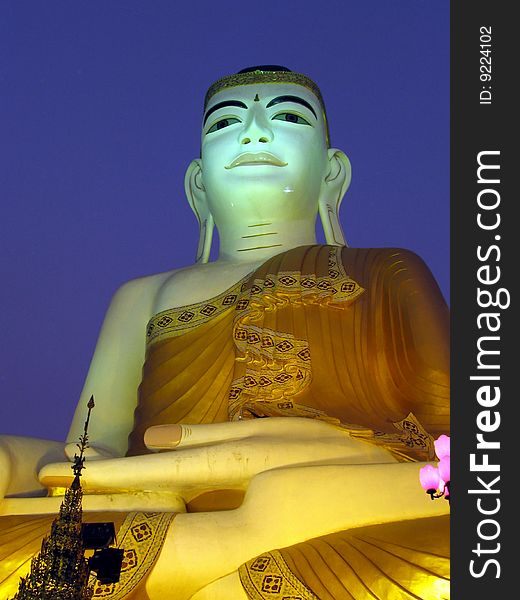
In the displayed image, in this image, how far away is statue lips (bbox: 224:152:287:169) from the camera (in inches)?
182

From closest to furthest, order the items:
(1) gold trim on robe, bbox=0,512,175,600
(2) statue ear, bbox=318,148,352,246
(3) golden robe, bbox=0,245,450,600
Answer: (1) gold trim on robe, bbox=0,512,175,600 → (3) golden robe, bbox=0,245,450,600 → (2) statue ear, bbox=318,148,352,246

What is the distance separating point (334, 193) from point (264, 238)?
48 centimetres

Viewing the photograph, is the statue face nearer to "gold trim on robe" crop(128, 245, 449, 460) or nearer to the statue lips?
the statue lips

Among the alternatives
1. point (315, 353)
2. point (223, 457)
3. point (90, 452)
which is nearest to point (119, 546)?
point (223, 457)

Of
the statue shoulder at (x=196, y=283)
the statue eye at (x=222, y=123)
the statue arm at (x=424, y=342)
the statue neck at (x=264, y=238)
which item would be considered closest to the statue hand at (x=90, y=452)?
the statue shoulder at (x=196, y=283)

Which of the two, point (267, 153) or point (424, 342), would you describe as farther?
point (267, 153)

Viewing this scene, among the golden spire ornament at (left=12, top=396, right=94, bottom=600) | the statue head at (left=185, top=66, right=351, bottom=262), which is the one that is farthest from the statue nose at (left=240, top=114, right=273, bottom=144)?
the golden spire ornament at (left=12, top=396, right=94, bottom=600)

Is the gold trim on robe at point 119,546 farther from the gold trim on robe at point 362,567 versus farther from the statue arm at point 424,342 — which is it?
the statue arm at point 424,342

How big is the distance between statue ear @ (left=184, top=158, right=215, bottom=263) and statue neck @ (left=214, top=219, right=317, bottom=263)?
0.61ft

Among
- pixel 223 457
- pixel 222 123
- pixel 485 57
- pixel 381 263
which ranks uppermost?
pixel 222 123

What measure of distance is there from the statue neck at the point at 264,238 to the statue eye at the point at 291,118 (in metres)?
0.47

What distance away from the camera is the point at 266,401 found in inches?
149

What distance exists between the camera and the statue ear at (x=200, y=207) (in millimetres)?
4988

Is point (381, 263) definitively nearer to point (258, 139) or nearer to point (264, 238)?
point (264, 238)
